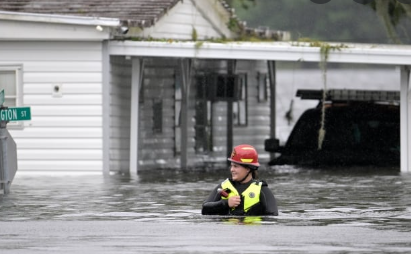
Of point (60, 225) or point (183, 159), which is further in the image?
point (183, 159)

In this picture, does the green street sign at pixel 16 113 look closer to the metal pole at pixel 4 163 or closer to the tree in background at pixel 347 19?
the metal pole at pixel 4 163

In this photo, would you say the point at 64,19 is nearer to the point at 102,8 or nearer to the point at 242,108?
the point at 102,8

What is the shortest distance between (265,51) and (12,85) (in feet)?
17.2

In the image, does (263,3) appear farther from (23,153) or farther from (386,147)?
(23,153)

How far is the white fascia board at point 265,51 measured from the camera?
2695 centimetres

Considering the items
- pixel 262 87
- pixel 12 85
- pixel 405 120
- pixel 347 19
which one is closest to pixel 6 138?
pixel 12 85

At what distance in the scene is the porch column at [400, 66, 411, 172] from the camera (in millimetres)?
27859

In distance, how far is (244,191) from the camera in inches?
595

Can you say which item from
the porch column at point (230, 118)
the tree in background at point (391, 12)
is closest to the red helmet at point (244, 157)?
the tree in background at point (391, 12)

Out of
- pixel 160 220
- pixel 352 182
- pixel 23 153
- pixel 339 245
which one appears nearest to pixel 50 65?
pixel 23 153

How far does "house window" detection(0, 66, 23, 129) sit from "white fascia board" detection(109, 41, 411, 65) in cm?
200

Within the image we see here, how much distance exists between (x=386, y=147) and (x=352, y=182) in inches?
292

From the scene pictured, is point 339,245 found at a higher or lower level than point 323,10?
lower

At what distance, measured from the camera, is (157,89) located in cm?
3169
